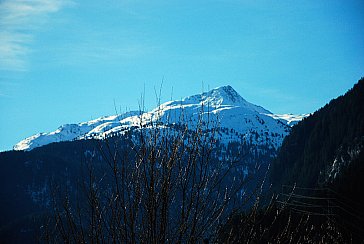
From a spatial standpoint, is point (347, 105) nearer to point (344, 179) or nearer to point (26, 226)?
point (344, 179)

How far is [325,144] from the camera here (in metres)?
122

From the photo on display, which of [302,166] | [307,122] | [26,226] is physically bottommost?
[26,226]

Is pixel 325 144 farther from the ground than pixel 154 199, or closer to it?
closer to it

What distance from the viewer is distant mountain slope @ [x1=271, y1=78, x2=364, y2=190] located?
105250mm

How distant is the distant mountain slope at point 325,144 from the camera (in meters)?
105

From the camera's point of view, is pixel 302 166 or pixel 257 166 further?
pixel 302 166

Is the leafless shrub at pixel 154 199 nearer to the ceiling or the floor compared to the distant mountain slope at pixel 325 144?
nearer to the ceiling

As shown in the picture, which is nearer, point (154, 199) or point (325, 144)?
point (154, 199)

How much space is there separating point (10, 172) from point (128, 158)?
189 metres

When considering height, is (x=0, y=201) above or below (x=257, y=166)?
below

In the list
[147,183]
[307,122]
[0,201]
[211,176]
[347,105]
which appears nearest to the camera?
[147,183]

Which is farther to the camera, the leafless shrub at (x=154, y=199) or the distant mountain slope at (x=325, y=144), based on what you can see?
the distant mountain slope at (x=325, y=144)

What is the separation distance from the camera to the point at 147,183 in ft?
13.9

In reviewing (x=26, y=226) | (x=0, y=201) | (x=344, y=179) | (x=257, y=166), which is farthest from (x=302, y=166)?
(x=257, y=166)
